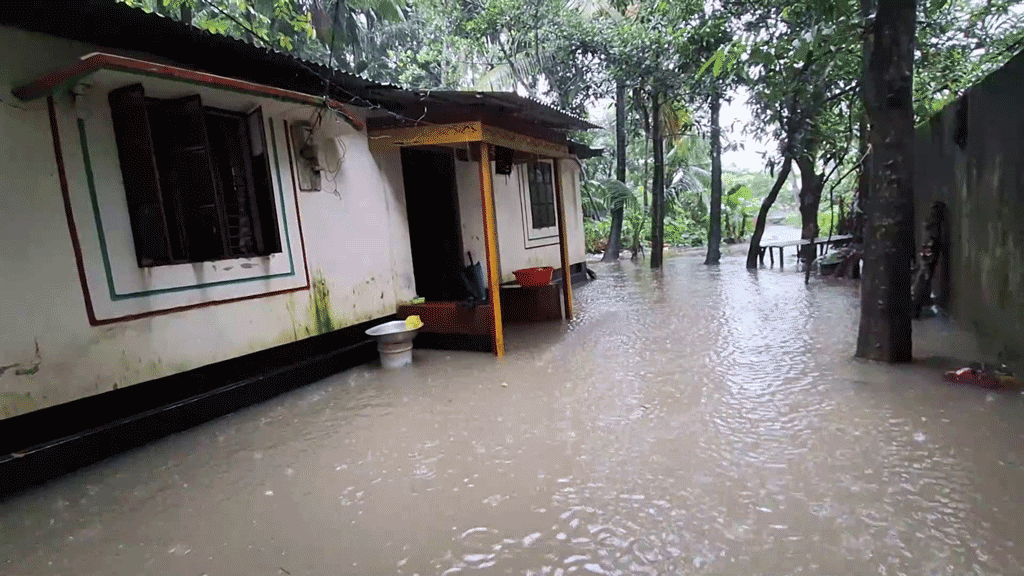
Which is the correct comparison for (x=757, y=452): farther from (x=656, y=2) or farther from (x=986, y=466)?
(x=656, y=2)

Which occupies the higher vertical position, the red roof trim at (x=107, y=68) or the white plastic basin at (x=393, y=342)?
the red roof trim at (x=107, y=68)

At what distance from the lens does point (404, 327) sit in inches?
234

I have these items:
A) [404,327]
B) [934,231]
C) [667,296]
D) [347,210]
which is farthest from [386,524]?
[667,296]

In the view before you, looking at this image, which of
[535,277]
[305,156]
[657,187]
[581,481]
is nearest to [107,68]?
[305,156]

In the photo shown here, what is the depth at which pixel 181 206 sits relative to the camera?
4336mm

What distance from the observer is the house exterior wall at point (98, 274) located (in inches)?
136

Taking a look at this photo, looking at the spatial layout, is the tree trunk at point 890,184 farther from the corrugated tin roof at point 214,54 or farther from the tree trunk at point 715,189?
the tree trunk at point 715,189

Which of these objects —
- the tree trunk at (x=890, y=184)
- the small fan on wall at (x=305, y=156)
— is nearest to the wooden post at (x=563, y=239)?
the small fan on wall at (x=305, y=156)

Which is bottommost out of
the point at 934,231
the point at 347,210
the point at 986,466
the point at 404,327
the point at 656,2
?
the point at 986,466

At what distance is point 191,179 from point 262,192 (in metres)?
0.80

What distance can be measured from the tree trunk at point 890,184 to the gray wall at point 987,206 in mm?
694

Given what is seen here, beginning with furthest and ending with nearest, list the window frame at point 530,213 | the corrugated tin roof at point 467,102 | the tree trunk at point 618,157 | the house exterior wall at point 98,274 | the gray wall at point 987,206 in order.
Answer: the tree trunk at point 618,157, the window frame at point 530,213, the corrugated tin roof at point 467,102, the gray wall at point 987,206, the house exterior wall at point 98,274

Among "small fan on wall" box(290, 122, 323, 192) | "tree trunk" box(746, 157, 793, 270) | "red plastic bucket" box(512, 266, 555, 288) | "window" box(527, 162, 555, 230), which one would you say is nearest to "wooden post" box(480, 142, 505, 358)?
"small fan on wall" box(290, 122, 323, 192)

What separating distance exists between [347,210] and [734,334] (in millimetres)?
4823
